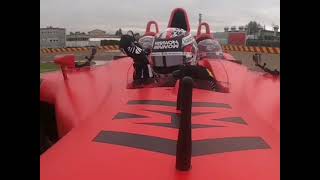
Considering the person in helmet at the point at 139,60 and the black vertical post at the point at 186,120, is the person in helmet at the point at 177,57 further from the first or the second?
the black vertical post at the point at 186,120

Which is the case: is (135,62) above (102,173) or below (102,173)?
above

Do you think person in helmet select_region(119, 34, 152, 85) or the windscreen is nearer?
person in helmet select_region(119, 34, 152, 85)

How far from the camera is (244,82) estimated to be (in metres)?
3.70

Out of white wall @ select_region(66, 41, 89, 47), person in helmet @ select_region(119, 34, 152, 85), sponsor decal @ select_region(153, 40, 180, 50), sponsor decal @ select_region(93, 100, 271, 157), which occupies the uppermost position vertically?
white wall @ select_region(66, 41, 89, 47)

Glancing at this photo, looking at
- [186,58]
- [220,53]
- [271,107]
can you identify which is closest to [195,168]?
[271,107]

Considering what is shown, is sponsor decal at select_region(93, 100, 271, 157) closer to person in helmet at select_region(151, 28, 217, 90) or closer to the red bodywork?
the red bodywork

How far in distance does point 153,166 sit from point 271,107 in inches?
58.9

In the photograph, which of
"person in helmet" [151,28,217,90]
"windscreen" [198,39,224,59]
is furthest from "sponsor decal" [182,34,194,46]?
"windscreen" [198,39,224,59]

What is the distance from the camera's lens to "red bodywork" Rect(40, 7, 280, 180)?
1.64 meters

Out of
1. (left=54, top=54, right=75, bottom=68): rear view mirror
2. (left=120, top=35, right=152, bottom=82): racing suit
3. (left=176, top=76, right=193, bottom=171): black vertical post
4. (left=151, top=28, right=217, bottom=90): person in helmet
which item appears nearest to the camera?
(left=176, top=76, right=193, bottom=171): black vertical post

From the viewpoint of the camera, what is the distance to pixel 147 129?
2.18 meters

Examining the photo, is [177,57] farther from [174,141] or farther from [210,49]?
[210,49]

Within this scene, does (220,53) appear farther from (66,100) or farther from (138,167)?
(138,167)

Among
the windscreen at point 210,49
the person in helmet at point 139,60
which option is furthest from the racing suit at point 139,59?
the windscreen at point 210,49
